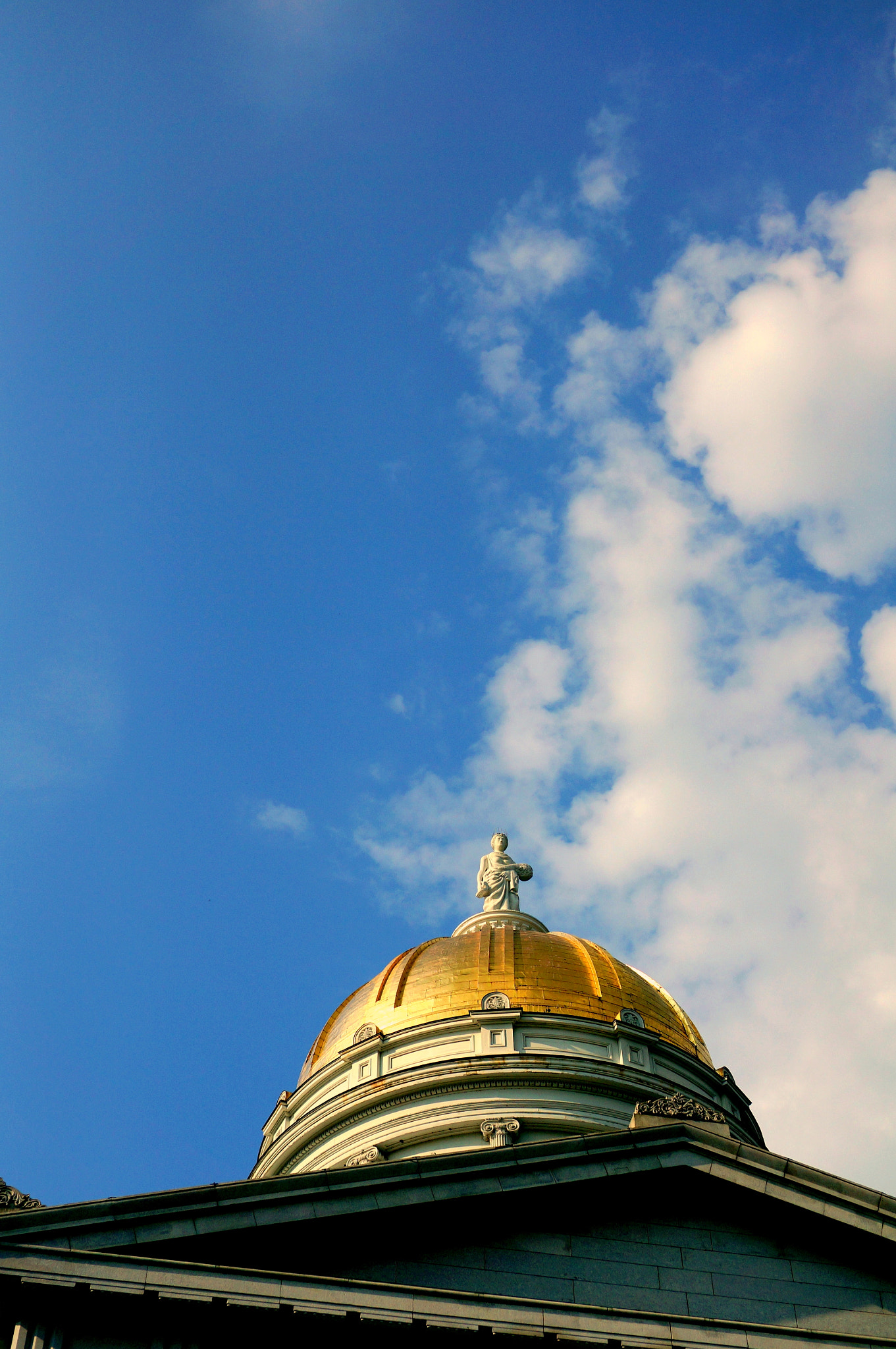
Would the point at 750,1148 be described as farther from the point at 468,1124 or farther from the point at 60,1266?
the point at 468,1124

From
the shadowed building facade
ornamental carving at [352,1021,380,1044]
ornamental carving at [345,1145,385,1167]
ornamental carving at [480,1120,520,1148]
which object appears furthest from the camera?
ornamental carving at [352,1021,380,1044]

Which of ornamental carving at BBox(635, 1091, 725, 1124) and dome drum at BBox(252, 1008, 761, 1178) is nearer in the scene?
ornamental carving at BBox(635, 1091, 725, 1124)

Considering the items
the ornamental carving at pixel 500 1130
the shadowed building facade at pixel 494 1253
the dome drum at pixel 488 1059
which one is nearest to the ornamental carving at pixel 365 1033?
the dome drum at pixel 488 1059

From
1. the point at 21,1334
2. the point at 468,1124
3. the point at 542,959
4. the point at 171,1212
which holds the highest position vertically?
the point at 542,959

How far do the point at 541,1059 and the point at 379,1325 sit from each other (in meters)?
22.1

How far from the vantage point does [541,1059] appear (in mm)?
37312

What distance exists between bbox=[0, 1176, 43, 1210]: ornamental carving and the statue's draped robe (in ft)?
109

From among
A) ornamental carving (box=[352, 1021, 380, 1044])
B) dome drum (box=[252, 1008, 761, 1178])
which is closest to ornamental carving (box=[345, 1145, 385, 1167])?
dome drum (box=[252, 1008, 761, 1178])

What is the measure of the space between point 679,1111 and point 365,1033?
73.4 ft

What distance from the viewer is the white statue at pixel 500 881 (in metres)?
50.6

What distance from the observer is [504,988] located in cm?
4025

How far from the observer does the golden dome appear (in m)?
Result: 40.1

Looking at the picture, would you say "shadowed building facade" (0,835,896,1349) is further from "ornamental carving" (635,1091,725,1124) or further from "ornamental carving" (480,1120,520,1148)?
"ornamental carving" (480,1120,520,1148)

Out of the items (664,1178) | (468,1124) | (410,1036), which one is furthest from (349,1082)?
(664,1178)
